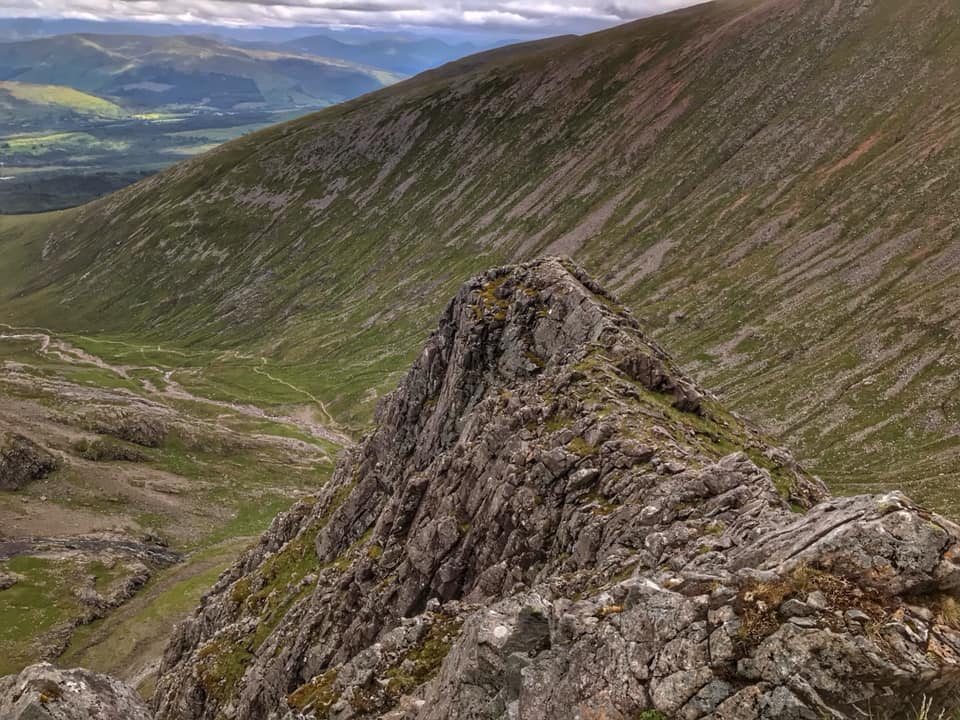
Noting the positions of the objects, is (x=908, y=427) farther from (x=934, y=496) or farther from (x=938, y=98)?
(x=938, y=98)

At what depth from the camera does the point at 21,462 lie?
115 m

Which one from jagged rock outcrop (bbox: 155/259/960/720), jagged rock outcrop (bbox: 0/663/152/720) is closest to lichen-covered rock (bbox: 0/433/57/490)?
jagged rock outcrop (bbox: 155/259/960/720)

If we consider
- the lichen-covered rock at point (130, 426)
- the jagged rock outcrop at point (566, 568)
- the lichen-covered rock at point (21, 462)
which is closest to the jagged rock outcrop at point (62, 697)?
the jagged rock outcrop at point (566, 568)

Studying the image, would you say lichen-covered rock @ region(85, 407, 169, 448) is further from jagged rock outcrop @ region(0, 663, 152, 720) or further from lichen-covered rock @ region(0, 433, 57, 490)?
jagged rock outcrop @ region(0, 663, 152, 720)

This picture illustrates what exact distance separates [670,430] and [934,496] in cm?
6085

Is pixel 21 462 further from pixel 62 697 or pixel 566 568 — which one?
pixel 566 568

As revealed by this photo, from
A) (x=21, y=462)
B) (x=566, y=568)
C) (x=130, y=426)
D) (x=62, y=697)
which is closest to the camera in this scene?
(x=566, y=568)

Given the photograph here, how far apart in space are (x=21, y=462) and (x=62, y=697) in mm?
99217

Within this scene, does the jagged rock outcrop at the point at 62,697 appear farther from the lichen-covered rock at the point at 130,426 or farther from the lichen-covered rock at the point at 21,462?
the lichen-covered rock at the point at 130,426

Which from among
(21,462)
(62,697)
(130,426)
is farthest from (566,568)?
(130,426)

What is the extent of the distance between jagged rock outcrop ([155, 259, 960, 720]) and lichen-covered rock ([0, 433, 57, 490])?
70376 mm

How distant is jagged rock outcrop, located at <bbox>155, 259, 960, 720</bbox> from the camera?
14.9 metres

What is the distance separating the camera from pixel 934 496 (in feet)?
254

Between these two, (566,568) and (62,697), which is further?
(62,697)
